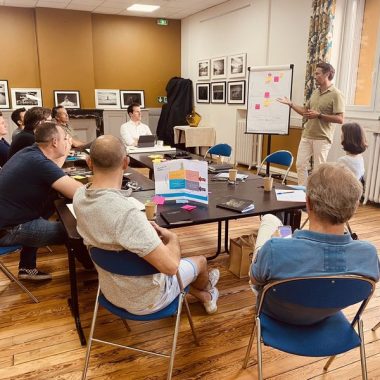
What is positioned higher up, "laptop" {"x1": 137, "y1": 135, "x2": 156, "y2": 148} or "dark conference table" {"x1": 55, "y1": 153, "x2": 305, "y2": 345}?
"laptop" {"x1": 137, "y1": 135, "x2": 156, "y2": 148}

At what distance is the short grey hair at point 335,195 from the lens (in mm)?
1289

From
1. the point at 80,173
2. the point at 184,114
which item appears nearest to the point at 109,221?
the point at 80,173

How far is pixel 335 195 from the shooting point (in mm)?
1288

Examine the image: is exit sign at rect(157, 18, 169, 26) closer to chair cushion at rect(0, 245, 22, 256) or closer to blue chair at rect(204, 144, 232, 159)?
blue chair at rect(204, 144, 232, 159)

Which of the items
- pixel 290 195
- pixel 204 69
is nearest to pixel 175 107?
pixel 204 69

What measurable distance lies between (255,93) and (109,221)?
4.97 m

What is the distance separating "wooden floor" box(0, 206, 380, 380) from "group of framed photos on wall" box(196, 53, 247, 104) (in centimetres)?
499

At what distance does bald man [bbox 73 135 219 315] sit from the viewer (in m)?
1.48

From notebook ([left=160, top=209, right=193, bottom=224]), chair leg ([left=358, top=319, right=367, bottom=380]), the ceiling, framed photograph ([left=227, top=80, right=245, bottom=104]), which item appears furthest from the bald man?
the ceiling

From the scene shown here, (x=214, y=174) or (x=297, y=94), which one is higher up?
(x=297, y=94)

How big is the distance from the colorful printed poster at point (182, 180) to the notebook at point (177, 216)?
0.21 m

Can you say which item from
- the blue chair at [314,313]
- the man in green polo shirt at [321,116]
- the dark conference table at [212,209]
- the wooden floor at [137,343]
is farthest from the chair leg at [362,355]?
the man in green polo shirt at [321,116]

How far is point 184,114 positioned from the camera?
8523 millimetres

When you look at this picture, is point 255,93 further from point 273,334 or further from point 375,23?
point 273,334
